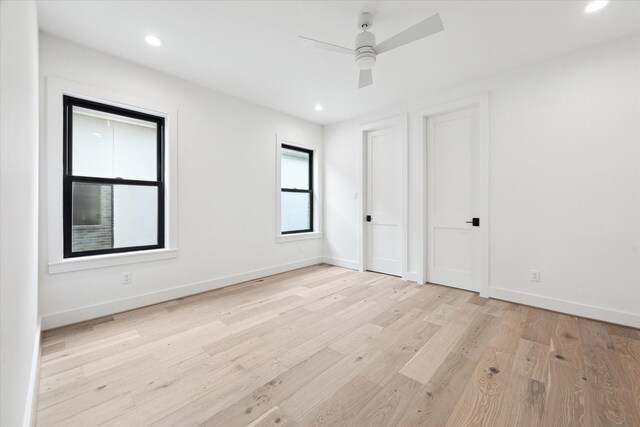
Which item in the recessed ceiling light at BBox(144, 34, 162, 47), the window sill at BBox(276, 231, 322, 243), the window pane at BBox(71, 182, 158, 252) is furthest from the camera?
the window sill at BBox(276, 231, 322, 243)

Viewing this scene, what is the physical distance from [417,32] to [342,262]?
3.66 meters

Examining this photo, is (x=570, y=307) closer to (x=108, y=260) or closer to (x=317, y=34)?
(x=317, y=34)

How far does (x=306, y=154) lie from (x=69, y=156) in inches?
132

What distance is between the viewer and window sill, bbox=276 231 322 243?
14.4 ft

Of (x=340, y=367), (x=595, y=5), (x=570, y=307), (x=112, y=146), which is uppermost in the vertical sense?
(x=595, y=5)

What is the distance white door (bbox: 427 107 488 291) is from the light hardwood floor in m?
0.67

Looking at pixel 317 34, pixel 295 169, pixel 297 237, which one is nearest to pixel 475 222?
pixel 297 237

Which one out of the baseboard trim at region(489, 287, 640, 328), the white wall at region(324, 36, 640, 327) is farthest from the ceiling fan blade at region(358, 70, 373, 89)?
the baseboard trim at region(489, 287, 640, 328)

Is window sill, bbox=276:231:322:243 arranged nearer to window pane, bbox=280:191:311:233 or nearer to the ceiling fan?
window pane, bbox=280:191:311:233

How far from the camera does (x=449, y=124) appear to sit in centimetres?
359

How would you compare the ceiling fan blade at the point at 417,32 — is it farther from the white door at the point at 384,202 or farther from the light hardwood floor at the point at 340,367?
the light hardwood floor at the point at 340,367

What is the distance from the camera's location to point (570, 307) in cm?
272

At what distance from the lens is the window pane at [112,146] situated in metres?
2.66

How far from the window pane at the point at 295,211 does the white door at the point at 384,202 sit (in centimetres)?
117
